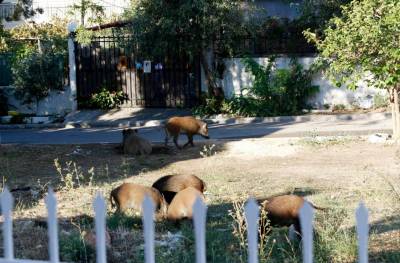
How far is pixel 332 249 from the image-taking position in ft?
20.7

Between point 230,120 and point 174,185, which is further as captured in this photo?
point 230,120

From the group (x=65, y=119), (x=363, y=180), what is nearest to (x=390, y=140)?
(x=363, y=180)

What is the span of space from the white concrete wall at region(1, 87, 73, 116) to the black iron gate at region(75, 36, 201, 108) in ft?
1.55

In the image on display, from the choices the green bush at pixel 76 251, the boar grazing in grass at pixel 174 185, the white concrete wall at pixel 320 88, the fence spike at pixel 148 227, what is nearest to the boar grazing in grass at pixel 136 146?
the boar grazing in grass at pixel 174 185

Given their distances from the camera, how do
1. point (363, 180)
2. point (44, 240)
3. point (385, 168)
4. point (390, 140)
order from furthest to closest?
point (390, 140) → point (385, 168) → point (363, 180) → point (44, 240)

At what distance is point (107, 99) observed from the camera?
2527 centimetres

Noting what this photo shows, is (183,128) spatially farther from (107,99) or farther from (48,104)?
(48,104)

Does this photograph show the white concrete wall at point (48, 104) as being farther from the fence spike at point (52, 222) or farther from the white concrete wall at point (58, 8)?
the fence spike at point (52, 222)

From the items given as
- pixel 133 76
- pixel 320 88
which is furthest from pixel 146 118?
pixel 320 88

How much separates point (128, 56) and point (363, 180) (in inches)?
612

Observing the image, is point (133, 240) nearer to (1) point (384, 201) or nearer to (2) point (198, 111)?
(1) point (384, 201)

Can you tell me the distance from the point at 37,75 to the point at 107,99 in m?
2.42

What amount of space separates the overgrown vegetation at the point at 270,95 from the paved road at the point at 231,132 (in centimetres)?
136

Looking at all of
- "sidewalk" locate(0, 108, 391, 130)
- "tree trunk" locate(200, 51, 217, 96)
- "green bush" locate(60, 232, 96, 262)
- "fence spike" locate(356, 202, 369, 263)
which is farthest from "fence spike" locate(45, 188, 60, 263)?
"tree trunk" locate(200, 51, 217, 96)
